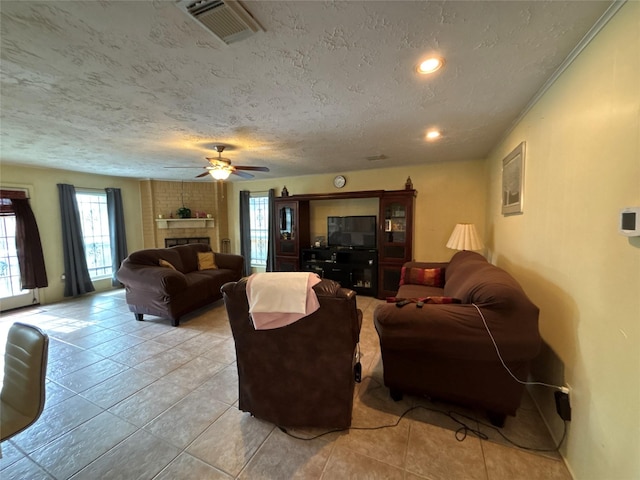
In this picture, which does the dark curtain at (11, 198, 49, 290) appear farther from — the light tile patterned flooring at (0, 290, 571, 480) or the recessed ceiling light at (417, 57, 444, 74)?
the recessed ceiling light at (417, 57, 444, 74)

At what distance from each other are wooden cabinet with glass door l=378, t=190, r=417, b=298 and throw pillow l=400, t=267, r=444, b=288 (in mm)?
692

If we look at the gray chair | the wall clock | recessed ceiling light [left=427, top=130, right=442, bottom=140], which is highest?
recessed ceiling light [left=427, top=130, right=442, bottom=140]

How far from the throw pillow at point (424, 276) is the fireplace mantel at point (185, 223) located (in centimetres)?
471

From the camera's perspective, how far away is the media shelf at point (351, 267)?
175 inches

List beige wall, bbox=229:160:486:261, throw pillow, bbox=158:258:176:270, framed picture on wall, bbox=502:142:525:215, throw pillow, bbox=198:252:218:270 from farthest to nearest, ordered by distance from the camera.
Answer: throw pillow, bbox=198:252:218:270 < beige wall, bbox=229:160:486:261 < throw pillow, bbox=158:258:176:270 < framed picture on wall, bbox=502:142:525:215

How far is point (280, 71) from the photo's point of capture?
5.10 feet

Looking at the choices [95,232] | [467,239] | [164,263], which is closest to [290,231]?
[164,263]

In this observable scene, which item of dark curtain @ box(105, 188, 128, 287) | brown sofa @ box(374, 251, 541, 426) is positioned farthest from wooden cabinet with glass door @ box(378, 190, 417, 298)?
dark curtain @ box(105, 188, 128, 287)

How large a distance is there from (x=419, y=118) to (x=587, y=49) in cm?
112

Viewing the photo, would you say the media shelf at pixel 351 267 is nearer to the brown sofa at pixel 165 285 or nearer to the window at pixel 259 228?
the window at pixel 259 228

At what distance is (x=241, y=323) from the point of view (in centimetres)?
162

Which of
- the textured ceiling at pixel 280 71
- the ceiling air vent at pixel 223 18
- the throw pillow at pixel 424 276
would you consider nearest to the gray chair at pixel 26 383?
the textured ceiling at pixel 280 71

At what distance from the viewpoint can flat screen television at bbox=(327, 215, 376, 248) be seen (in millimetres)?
4605

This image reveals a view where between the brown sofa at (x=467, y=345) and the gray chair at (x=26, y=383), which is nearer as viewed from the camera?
the gray chair at (x=26, y=383)
